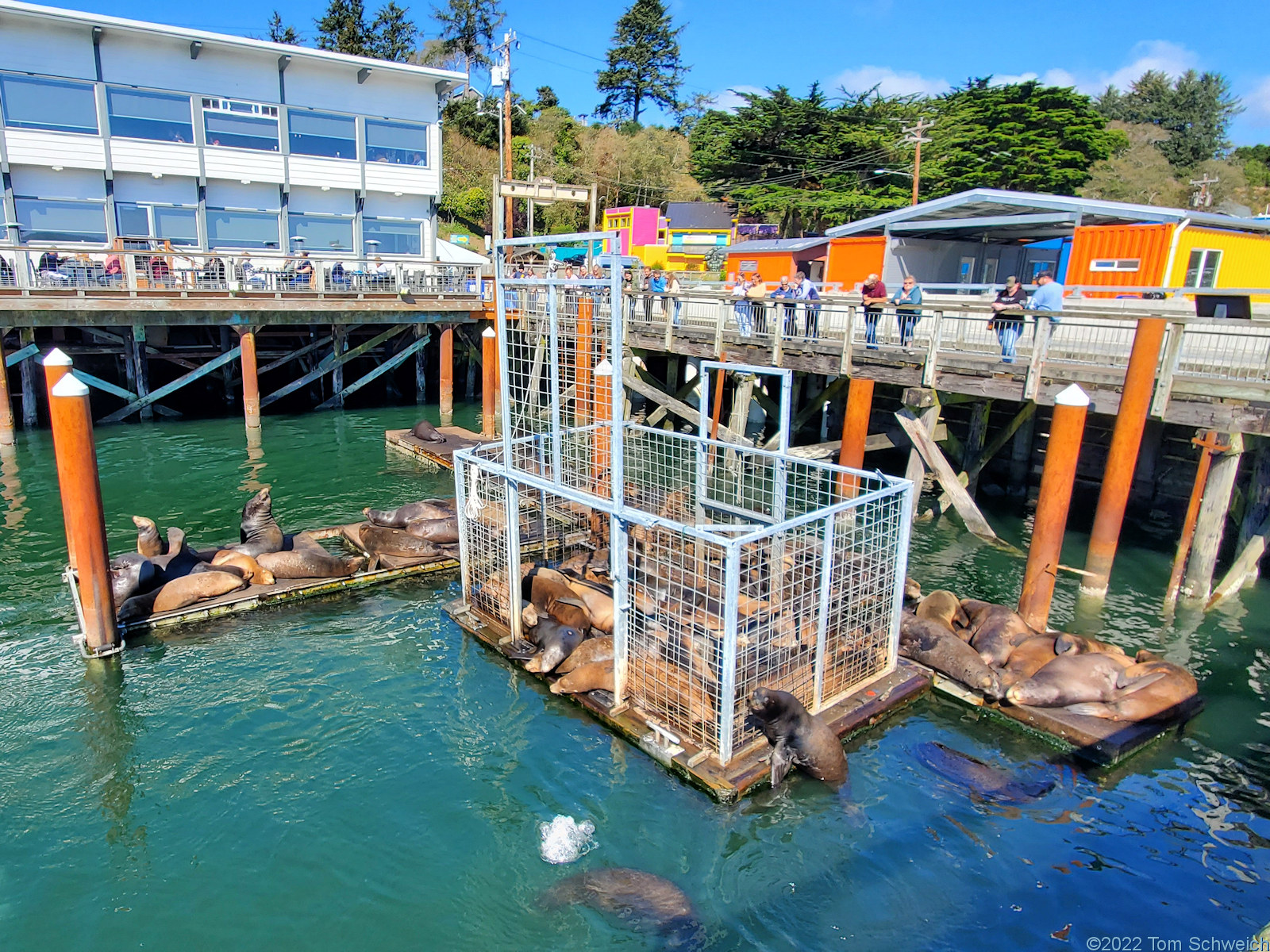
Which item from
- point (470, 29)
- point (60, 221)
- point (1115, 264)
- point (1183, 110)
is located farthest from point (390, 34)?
point (1183, 110)

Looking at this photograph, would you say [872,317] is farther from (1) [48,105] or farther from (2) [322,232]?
(1) [48,105]

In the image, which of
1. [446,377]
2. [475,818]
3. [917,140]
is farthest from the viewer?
[917,140]

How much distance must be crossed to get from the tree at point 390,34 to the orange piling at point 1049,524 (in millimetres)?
48564

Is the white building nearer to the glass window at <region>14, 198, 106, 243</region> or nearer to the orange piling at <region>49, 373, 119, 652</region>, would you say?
the glass window at <region>14, 198, 106, 243</region>

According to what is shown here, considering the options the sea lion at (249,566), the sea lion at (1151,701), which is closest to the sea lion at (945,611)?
the sea lion at (1151,701)

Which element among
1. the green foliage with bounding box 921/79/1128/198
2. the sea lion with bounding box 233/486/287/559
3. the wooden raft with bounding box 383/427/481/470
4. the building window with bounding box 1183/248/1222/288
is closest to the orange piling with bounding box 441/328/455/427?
the wooden raft with bounding box 383/427/481/470

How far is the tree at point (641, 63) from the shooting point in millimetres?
61438

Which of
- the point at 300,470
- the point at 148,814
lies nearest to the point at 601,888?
the point at 148,814

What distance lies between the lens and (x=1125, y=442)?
32.2 ft

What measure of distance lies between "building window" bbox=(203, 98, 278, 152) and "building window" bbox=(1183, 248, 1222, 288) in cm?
2689

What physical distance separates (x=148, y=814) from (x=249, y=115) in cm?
2572

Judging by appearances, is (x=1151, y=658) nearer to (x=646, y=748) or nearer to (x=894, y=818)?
(x=894, y=818)

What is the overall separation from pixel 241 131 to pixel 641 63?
43571 mm

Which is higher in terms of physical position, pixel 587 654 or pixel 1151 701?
pixel 1151 701
